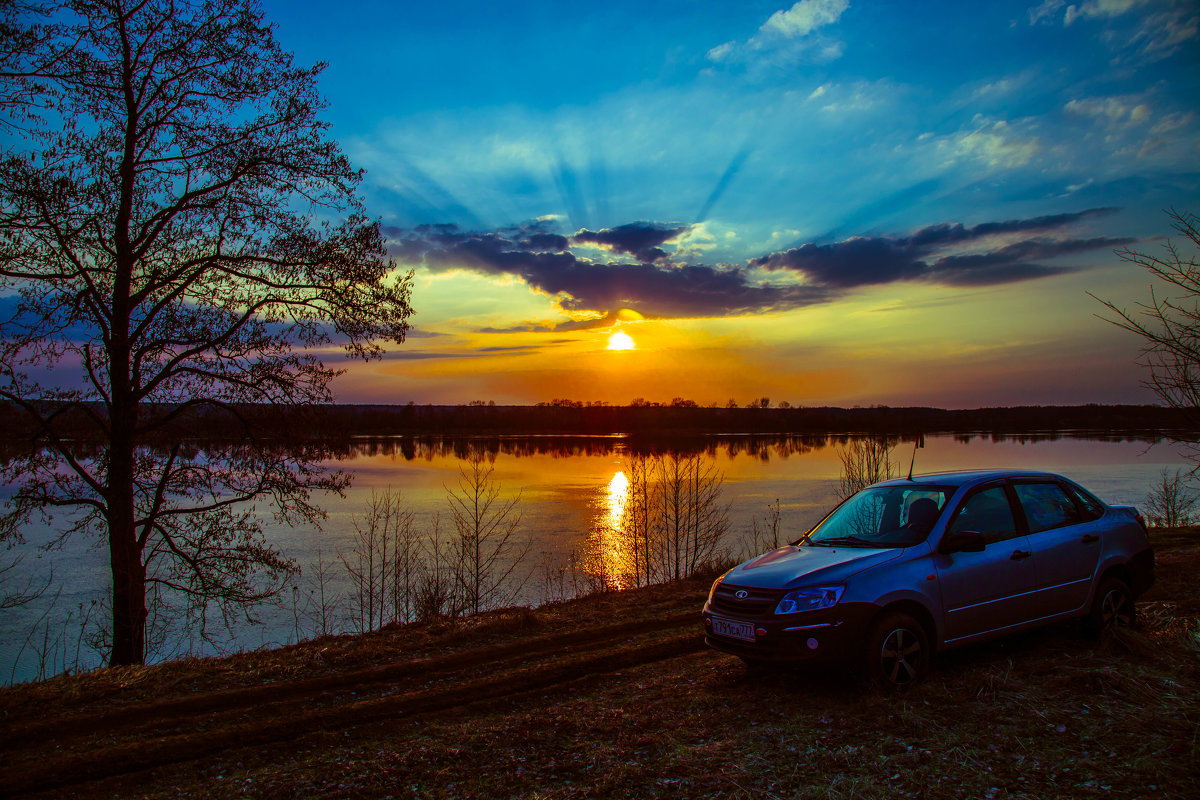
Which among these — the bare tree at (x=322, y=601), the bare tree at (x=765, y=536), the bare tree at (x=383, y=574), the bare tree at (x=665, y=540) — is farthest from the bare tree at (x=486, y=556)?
the bare tree at (x=765, y=536)

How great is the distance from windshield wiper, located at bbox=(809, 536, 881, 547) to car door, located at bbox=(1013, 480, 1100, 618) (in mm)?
1469

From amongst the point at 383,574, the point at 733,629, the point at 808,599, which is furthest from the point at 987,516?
the point at 383,574

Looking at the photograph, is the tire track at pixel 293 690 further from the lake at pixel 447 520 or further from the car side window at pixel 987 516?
the lake at pixel 447 520

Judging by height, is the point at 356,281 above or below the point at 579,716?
above

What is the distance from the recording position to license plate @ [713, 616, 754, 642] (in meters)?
5.39

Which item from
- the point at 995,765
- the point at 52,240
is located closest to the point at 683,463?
the point at 52,240

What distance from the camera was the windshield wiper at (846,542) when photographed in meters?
5.86

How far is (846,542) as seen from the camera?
604 centimetres

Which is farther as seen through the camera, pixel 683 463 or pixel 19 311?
pixel 683 463

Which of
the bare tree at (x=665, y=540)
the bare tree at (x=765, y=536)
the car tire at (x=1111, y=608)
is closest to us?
the car tire at (x=1111, y=608)

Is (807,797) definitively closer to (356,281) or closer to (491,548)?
(356,281)

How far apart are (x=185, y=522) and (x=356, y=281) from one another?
4702 mm

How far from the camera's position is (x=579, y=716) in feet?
18.0

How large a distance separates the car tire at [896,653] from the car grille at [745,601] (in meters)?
0.75
